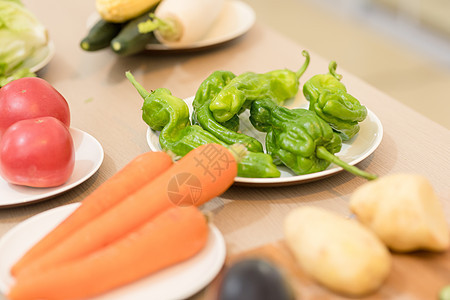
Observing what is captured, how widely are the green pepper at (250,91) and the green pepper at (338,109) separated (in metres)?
0.10

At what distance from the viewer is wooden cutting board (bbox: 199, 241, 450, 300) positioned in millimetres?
667

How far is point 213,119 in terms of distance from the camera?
1.04 meters

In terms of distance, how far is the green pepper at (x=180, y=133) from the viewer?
930 mm

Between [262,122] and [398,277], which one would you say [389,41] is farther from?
[398,277]

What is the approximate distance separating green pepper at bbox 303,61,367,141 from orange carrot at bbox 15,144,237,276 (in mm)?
237

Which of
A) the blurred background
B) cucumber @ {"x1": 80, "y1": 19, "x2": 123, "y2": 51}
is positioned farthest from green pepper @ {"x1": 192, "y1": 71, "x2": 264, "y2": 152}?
the blurred background

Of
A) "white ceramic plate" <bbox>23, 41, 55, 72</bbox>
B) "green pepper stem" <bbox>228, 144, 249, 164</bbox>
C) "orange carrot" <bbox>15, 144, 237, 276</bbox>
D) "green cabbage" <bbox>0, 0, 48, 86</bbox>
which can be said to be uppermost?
"green pepper stem" <bbox>228, 144, 249, 164</bbox>

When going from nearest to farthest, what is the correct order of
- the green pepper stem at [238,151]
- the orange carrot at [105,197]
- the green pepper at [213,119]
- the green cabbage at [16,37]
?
1. the orange carrot at [105,197]
2. the green pepper stem at [238,151]
3. the green pepper at [213,119]
4. the green cabbage at [16,37]

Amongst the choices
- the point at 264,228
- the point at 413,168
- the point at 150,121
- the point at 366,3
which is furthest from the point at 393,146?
the point at 366,3

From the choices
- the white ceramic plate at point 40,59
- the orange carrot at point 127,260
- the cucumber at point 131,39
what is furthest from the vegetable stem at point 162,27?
the orange carrot at point 127,260

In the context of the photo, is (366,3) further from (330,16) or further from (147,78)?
(147,78)

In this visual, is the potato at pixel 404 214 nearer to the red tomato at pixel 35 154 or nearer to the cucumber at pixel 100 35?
the red tomato at pixel 35 154

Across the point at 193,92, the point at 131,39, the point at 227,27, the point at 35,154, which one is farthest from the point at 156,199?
the point at 227,27

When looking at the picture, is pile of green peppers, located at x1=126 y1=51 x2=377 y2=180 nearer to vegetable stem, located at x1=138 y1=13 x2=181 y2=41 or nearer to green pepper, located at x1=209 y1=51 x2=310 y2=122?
green pepper, located at x1=209 y1=51 x2=310 y2=122
